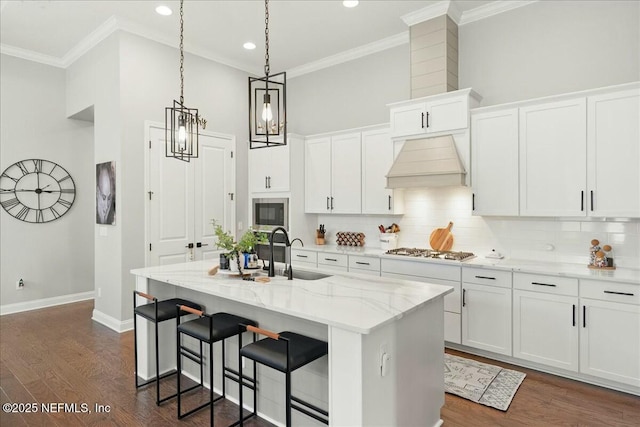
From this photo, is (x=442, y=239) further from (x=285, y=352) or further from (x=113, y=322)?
(x=113, y=322)

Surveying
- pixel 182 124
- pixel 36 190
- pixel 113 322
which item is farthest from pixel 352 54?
pixel 36 190

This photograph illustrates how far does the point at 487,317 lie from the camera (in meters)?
3.57

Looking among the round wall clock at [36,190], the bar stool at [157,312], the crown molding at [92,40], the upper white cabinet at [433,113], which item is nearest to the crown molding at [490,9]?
the upper white cabinet at [433,113]

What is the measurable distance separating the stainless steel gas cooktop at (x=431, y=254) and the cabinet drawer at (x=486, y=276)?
179 mm

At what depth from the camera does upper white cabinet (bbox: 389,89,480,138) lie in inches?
152

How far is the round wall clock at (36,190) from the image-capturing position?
530cm

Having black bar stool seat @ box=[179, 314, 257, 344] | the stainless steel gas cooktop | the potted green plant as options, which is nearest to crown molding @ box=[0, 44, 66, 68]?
the potted green plant

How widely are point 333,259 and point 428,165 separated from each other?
165 cm

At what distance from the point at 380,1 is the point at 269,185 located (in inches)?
108

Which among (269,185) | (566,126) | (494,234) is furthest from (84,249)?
(566,126)

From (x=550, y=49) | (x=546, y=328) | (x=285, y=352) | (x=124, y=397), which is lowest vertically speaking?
(x=124, y=397)

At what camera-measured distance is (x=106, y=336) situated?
4418 mm

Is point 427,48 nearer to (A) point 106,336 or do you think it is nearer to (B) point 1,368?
(A) point 106,336

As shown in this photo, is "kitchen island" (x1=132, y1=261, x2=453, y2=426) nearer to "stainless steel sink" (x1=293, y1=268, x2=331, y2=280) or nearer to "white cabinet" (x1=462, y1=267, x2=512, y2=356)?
"stainless steel sink" (x1=293, y1=268, x2=331, y2=280)
